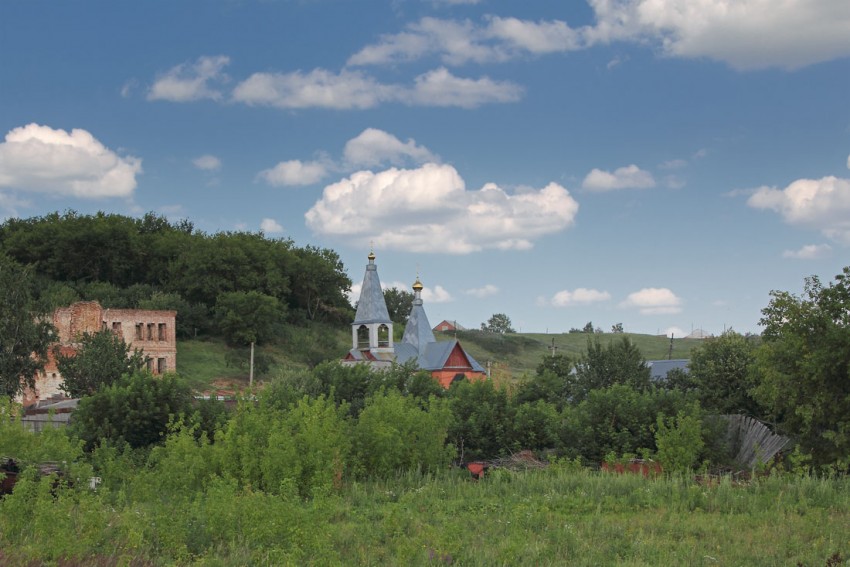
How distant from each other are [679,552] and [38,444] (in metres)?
11.5

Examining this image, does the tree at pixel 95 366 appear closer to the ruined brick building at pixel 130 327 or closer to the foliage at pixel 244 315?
the ruined brick building at pixel 130 327

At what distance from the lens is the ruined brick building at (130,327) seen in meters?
52.7

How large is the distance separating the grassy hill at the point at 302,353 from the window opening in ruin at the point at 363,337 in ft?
14.5

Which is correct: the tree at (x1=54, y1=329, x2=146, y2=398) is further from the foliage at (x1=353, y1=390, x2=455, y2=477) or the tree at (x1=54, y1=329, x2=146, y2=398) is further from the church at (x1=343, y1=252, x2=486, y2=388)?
the foliage at (x1=353, y1=390, x2=455, y2=477)

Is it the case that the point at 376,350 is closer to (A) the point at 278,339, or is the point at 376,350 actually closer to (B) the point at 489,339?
(A) the point at 278,339

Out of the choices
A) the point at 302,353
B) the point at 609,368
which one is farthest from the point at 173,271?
the point at 609,368

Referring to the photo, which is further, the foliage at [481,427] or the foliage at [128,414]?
the foliage at [128,414]

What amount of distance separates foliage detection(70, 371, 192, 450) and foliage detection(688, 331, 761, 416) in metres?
14.7

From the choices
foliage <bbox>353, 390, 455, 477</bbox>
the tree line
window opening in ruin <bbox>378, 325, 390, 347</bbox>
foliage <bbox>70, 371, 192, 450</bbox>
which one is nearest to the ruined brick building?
the tree line

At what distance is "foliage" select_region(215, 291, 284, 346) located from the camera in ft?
219

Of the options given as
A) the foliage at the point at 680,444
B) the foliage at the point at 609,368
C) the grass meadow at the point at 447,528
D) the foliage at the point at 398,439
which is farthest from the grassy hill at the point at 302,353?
the grass meadow at the point at 447,528

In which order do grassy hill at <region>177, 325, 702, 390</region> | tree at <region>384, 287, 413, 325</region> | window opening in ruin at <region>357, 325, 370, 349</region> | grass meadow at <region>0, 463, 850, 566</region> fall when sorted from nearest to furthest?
grass meadow at <region>0, 463, 850, 566</region>, window opening in ruin at <region>357, 325, 370, 349</region>, grassy hill at <region>177, 325, 702, 390</region>, tree at <region>384, 287, 413, 325</region>

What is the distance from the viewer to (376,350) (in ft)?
172

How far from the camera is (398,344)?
53938 millimetres
